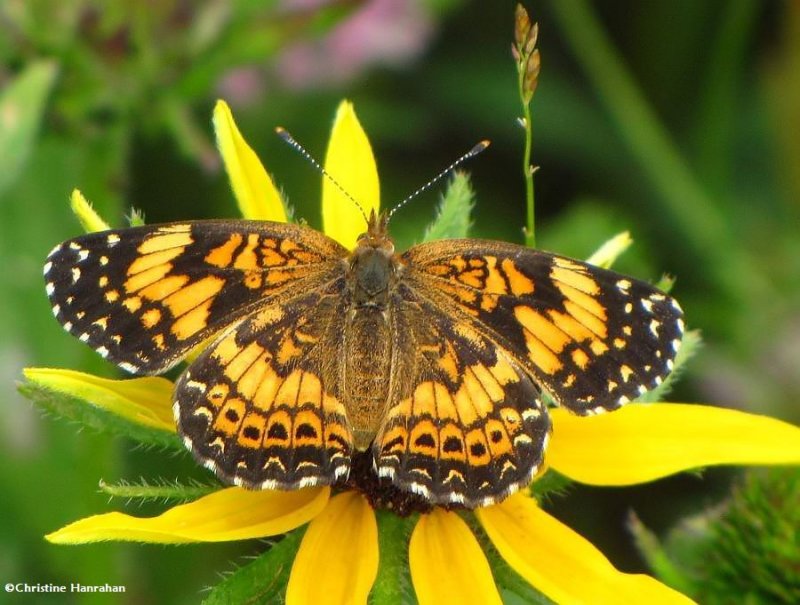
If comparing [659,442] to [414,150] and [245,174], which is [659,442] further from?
[414,150]

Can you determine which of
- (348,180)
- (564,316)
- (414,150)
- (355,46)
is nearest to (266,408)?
(564,316)

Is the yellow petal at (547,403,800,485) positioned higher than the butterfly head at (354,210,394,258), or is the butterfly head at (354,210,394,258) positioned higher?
the butterfly head at (354,210,394,258)

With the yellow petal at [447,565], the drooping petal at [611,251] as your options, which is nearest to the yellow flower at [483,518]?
the yellow petal at [447,565]

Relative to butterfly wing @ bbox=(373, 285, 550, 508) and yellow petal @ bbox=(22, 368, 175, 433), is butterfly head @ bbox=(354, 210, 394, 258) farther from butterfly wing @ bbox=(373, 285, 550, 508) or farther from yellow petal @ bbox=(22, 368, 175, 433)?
yellow petal @ bbox=(22, 368, 175, 433)

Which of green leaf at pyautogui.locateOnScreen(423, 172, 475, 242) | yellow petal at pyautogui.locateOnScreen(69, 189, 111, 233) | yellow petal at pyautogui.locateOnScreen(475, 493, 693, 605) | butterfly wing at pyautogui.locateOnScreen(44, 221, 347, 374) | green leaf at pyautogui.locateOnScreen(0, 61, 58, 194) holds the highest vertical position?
green leaf at pyautogui.locateOnScreen(0, 61, 58, 194)

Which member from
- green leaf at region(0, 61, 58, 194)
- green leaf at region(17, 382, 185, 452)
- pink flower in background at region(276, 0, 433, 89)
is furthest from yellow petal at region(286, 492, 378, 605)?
pink flower in background at region(276, 0, 433, 89)

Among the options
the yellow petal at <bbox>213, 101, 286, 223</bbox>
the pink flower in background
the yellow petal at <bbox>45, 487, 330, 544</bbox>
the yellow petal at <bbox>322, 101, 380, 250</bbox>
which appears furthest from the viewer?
the pink flower in background
